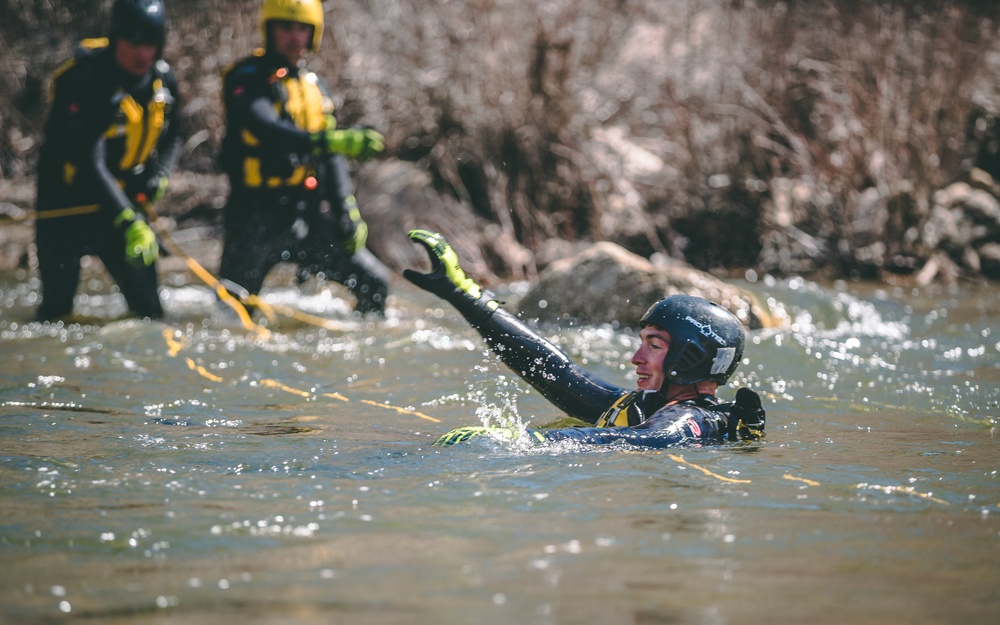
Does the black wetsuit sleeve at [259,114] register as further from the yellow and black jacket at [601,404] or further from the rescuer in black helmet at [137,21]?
the yellow and black jacket at [601,404]

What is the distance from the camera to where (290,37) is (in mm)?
7852

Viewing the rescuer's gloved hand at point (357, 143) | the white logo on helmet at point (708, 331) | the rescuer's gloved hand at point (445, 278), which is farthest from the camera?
the rescuer's gloved hand at point (357, 143)

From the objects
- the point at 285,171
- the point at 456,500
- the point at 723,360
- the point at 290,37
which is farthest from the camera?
the point at 285,171

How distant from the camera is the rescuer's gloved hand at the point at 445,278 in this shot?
16.7ft

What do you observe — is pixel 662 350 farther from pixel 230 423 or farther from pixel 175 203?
pixel 175 203

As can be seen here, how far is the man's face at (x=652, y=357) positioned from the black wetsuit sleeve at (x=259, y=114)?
337 cm

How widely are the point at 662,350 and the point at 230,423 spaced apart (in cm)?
187

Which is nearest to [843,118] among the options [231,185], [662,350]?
[231,185]

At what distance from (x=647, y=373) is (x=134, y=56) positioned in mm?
4397

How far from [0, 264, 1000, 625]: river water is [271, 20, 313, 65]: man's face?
2061 millimetres

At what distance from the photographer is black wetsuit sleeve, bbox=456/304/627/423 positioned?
513 cm

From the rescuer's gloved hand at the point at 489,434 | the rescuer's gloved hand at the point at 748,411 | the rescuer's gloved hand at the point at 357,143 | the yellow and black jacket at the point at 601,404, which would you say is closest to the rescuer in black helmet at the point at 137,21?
the rescuer's gloved hand at the point at 357,143

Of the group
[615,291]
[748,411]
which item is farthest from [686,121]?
[748,411]

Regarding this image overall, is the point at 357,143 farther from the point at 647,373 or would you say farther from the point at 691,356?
the point at 691,356
